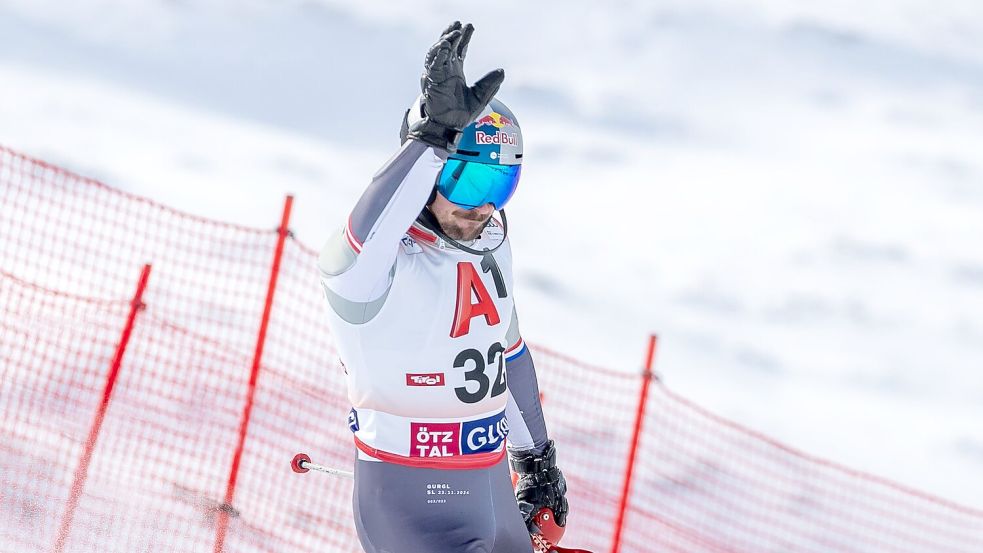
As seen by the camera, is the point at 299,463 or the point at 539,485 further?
the point at 539,485

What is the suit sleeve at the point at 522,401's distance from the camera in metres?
3.80

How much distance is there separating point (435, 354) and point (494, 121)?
0.71 meters

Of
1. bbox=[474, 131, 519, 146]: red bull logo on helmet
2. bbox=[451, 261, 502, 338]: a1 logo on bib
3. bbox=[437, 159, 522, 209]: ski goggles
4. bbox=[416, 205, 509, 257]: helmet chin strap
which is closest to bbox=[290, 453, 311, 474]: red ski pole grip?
bbox=[451, 261, 502, 338]: a1 logo on bib

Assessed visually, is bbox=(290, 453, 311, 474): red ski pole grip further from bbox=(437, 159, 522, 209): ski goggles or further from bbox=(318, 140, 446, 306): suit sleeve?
bbox=(437, 159, 522, 209): ski goggles

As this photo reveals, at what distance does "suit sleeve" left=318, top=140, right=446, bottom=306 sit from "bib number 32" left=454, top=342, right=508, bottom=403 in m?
0.40

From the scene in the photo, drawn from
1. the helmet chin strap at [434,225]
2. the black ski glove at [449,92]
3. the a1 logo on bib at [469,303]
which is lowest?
the a1 logo on bib at [469,303]

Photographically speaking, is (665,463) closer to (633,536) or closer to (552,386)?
(552,386)

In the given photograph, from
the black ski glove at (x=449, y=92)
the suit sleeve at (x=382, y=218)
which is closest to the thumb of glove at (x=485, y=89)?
the black ski glove at (x=449, y=92)

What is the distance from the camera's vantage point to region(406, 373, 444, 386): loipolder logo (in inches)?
127

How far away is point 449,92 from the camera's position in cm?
287

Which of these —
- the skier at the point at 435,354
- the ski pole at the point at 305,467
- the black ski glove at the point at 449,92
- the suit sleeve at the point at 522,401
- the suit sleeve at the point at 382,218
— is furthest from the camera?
the suit sleeve at the point at 522,401

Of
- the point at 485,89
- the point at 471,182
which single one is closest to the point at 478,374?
the point at 471,182

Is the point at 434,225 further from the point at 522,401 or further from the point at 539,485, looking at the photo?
the point at 539,485

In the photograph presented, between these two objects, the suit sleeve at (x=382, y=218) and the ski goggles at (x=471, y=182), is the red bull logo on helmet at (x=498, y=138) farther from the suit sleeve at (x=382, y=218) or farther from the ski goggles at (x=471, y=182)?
the suit sleeve at (x=382, y=218)
